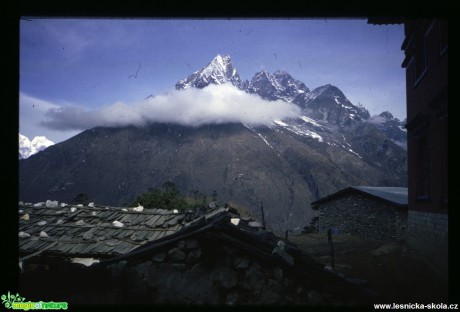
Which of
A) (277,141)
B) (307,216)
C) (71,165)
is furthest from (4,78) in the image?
(277,141)

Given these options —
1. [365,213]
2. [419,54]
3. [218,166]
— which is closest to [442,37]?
[419,54]

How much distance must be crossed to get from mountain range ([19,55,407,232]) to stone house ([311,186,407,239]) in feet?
178

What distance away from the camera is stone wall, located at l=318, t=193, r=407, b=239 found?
75.3 feet

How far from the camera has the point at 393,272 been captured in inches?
455

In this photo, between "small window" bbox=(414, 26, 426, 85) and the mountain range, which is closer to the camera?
"small window" bbox=(414, 26, 426, 85)

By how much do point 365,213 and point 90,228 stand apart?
69.0ft

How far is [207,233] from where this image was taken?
15.3 feet

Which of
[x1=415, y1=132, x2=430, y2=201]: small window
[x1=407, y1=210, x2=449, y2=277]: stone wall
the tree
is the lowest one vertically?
the tree

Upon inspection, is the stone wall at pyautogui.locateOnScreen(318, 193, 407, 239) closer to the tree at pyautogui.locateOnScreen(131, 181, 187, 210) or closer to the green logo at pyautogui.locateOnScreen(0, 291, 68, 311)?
the tree at pyautogui.locateOnScreen(131, 181, 187, 210)

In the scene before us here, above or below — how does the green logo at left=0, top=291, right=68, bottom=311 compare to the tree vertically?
above

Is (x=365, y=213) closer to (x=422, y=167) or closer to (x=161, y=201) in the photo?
(x=422, y=167)

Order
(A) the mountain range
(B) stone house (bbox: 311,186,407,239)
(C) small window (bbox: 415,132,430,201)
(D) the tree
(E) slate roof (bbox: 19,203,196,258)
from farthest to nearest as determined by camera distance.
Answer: (A) the mountain range → (D) the tree → (B) stone house (bbox: 311,186,407,239) → (C) small window (bbox: 415,132,430,201) → (E) slate roof (bbox: 19,203,196,258)

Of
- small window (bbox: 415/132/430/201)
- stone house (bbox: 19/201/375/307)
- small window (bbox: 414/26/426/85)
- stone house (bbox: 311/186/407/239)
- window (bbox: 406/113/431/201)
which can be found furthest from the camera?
stone house (bbox: 311/186/407/239)

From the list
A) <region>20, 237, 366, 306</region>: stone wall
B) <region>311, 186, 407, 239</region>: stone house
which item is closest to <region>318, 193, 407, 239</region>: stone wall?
<region>311, 186, 407, 239</region>: stone house
